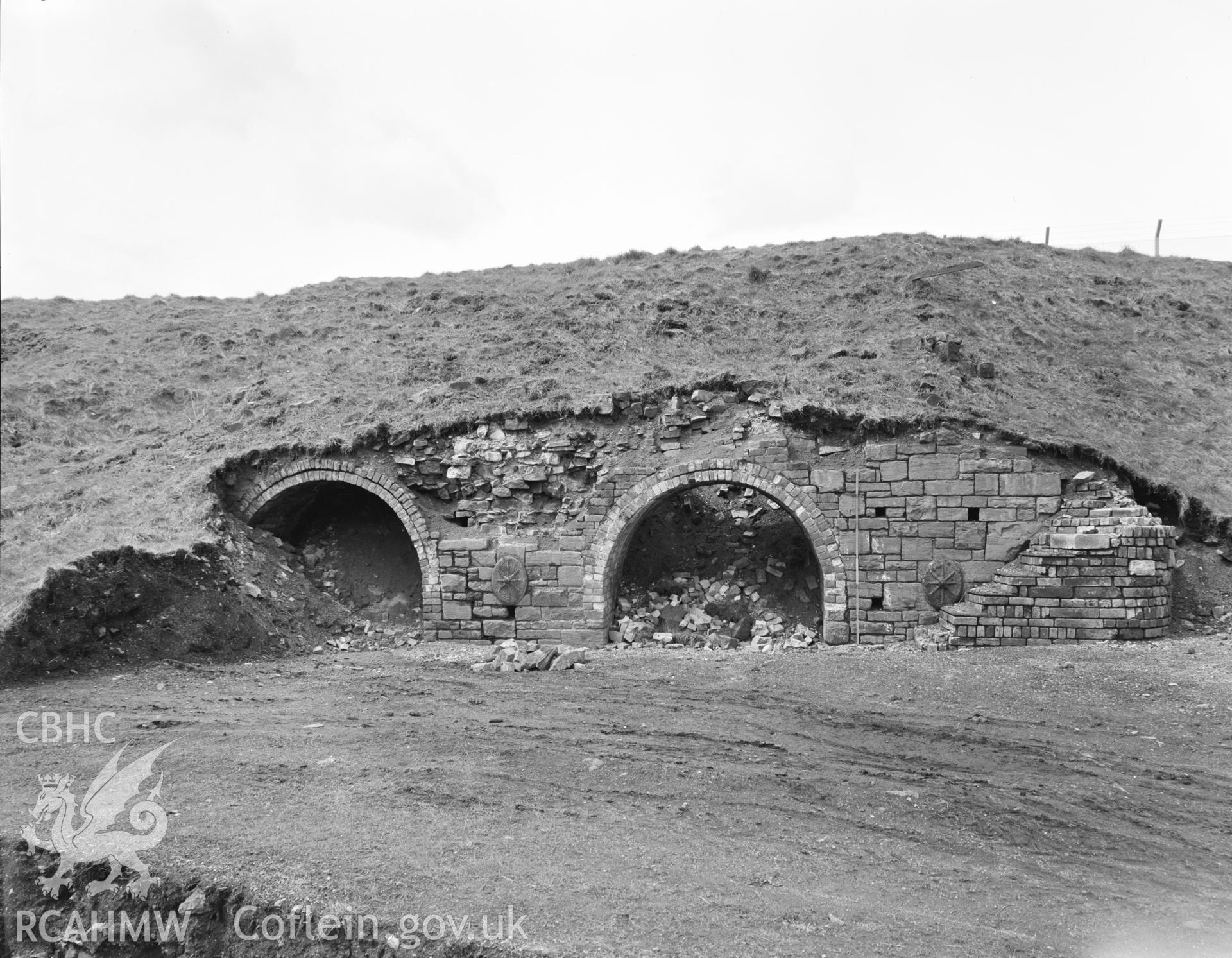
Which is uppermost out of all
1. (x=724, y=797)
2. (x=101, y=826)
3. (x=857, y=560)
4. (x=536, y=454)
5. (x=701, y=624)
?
(x=536, y=454)

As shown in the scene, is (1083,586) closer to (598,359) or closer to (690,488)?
(690,488)

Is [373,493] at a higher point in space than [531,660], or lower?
higher

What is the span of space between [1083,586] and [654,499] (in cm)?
584

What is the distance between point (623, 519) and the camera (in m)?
12.4

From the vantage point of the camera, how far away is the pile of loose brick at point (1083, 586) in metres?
10.8

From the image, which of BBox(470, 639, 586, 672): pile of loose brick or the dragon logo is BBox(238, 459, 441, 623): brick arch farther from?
the dragon logo

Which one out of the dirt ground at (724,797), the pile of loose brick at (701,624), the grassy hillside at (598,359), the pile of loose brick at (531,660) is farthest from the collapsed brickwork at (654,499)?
the dirt ground at (724,797)

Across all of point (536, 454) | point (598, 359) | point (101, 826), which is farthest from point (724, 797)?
point (598, 359)

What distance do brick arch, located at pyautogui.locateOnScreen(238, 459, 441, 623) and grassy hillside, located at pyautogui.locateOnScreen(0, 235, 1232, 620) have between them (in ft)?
1.72

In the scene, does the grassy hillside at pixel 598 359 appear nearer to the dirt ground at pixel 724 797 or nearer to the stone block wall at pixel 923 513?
the stone block wall at pixel 923 513

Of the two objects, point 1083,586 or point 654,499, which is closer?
point 1083,586

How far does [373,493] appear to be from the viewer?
13.4 metres

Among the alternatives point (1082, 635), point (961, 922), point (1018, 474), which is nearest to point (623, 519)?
point (1018, 474)

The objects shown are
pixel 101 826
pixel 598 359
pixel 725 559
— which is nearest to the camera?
pixel 101 826
